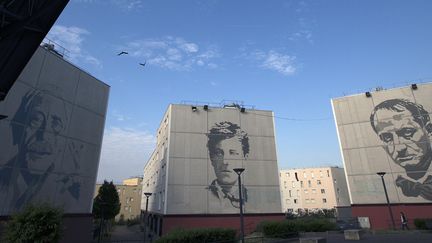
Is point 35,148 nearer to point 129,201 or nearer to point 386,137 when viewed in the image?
point 386,137

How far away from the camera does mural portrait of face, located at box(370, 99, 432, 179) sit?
32.5 metres

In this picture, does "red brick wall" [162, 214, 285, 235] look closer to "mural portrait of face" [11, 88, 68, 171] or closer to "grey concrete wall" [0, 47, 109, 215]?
"grey concrete wall" [0, 47, 109, 215]

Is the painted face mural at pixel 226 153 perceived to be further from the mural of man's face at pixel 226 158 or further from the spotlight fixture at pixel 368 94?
the spotlight fixture at pixel 368 94

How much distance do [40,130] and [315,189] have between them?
7599cm

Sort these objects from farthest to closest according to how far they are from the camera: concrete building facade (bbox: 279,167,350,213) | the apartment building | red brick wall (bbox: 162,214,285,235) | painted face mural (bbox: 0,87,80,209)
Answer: the apartment building → concrete building facade (bbox: 279,167,350,213) → red brick wall (bbox: 162,214,285,235) → painted face mural (bbox: 0,87,80,209)

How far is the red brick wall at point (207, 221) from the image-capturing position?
31766 millimetres

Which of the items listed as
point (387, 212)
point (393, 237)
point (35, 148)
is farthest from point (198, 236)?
point (387, 212)

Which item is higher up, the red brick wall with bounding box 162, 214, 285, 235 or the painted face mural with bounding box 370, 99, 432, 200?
the painted face mural with bounding box 370, 99, 432, 200

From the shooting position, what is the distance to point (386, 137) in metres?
34.6

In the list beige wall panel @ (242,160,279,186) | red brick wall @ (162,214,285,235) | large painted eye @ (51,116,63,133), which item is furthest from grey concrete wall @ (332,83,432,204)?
large painted eye @ (51,116,63,133)

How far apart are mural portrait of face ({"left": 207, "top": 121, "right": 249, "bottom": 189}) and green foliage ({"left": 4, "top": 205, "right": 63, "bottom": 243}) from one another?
19748 mm

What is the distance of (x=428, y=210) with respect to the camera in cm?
3070

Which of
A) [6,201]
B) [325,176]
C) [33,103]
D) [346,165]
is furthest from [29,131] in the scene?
[325,176]

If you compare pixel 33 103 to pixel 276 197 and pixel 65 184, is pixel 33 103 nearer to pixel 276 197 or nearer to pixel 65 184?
pixel 65 184
